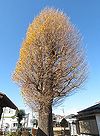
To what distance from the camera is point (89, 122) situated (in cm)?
1691

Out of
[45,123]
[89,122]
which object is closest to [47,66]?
[45,123]

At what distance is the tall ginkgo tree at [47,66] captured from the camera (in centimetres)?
1277

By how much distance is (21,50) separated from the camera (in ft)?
47.2

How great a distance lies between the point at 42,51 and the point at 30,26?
3.14 m

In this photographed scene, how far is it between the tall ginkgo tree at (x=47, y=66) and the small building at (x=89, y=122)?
10.1 ft

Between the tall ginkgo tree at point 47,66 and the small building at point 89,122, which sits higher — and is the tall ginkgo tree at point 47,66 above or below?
→ above

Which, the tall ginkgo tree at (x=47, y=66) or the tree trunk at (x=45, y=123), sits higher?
the tall ginkgo tree at (x=47, y=66)

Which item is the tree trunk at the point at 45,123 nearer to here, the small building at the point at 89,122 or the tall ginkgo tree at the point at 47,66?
the tall ginkgo tree at the point at 47,66

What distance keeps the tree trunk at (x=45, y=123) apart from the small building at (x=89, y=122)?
13.6 ft

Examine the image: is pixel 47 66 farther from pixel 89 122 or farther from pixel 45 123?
pixel 89 122

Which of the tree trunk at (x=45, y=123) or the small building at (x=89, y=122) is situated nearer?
the tree trunk at (x=45, y=123)

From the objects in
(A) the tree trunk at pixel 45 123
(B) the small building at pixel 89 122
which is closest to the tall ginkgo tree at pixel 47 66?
(A) the tree trunk at pixel 45 123

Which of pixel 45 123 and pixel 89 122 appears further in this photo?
pixel 89 122

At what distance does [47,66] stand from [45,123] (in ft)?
14.2
